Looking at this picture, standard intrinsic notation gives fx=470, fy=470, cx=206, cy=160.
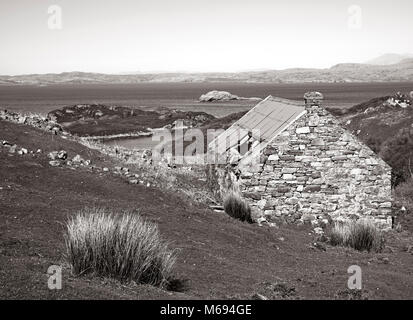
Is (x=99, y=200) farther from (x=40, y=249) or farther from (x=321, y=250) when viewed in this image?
(x=321, y=250)

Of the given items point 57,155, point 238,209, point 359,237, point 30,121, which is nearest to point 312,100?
point 238,209

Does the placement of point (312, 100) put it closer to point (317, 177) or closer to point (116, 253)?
point (317, 177)

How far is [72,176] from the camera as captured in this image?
16.6 meters

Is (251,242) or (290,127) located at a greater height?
(290,127)

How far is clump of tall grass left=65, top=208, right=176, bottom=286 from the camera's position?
28.2 feet

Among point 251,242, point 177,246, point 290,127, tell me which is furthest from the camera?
point 290,127

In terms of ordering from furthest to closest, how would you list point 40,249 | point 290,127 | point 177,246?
point 290,127
point 177,246
point 40,249

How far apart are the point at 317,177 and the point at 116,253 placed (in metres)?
12.1

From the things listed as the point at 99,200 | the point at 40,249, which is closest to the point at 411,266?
the point at 99,200

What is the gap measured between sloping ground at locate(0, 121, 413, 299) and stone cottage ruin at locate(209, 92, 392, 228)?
64.4 inches

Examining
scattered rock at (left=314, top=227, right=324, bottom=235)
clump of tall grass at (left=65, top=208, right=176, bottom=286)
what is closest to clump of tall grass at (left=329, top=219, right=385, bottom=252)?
scattered rock at (left=314, top=227, right=324, bottom=235)

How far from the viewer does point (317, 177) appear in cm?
1903

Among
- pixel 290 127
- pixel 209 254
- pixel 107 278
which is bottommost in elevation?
pixel 209 254

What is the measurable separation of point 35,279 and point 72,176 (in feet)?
30.4
